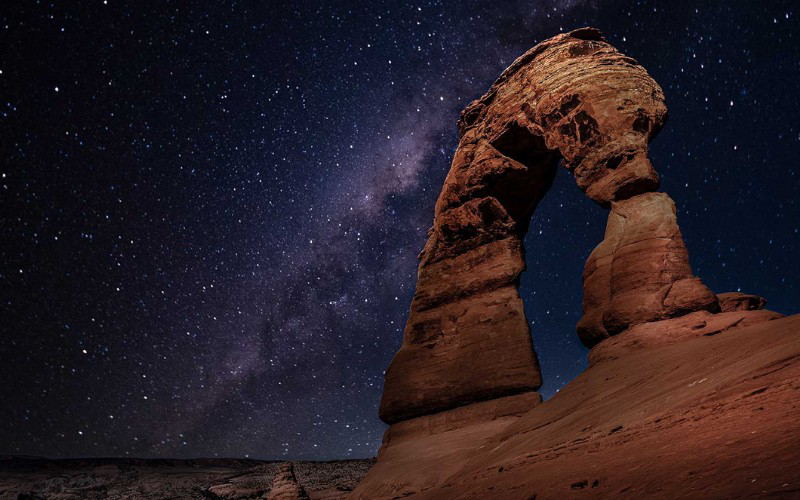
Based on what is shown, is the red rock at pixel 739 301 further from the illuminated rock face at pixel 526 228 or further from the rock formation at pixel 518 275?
the illuminated rock face at pixel 526 228

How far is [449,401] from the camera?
32.9ft

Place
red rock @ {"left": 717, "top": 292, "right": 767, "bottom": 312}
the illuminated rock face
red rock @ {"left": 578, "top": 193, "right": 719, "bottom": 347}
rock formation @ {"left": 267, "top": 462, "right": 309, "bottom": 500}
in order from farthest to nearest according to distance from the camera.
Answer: rock formation @ {"left": 267, "top": 462, "right": 309, "bottom": 500} < the illuminated rock face < red rock @ {"left": 717, "top": 292, "right": 767, "bottom": 312} < red rock @ {"left": 578, "top": 193, "right": 719, "bottom": 347}

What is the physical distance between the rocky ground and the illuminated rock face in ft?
40.5

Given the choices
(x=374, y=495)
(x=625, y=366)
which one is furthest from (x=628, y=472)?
(x=374, y=495)

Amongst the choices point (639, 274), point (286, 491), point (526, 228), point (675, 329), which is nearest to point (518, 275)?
point (526, 228)

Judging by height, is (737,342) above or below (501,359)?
below

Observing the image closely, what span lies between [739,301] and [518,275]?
4.44 m

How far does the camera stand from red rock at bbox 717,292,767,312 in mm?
7977

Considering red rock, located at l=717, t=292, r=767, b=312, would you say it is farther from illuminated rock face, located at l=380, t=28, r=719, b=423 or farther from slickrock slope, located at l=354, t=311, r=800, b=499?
slickrock slope, located at l=354, t=311, r=800, b=499

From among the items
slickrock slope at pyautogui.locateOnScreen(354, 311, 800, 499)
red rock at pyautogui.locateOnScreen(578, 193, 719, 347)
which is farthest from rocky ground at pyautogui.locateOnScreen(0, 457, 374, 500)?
slickrock slope at pyautogui.locateOnScreen(354, 311, 800, 499)

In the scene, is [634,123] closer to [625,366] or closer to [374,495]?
[625,366]

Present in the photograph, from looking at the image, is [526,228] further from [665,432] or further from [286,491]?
[286,491]

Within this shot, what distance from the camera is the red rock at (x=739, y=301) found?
26.2ft

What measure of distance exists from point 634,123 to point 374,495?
9135mm
